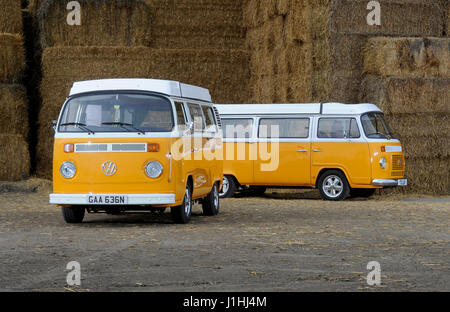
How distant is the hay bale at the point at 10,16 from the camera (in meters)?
21.1

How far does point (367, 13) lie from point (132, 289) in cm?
1443

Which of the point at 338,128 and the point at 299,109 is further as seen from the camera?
the point at 299,109

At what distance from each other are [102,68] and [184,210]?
33.9 feet

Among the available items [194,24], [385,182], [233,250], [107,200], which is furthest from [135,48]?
[233,250]

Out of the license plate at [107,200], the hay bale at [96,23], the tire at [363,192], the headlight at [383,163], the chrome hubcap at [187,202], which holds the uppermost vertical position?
the hay bale at [96,23]

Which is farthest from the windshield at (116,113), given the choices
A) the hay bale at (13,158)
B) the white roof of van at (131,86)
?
the hay bale at (13,158)

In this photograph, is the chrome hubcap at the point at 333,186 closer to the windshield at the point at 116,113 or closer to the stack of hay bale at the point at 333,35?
the stack of hay bale at the point at 333,35

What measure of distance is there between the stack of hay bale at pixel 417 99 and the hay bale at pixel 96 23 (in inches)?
258

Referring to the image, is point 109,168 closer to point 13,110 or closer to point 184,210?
point 184,210

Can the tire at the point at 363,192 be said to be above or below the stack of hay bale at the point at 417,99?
below

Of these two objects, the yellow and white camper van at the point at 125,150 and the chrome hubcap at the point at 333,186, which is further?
the chrome hubcap at the point at 333,186

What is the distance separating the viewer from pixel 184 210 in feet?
40.4

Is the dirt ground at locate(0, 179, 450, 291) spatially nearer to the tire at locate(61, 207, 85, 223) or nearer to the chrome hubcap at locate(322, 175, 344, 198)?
the tire at locate(61, 207, 85, 223)

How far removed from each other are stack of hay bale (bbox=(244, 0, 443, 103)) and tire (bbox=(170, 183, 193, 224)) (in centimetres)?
789
